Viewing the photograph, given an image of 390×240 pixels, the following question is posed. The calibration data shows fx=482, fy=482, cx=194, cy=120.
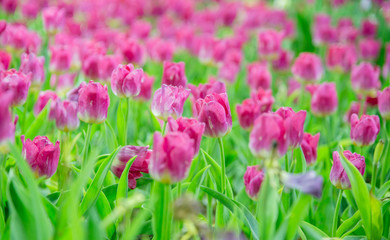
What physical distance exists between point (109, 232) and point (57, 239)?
377mm

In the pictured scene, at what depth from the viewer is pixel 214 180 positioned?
4.77 feet

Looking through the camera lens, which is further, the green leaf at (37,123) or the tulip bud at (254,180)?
the green leaf at (37,123)

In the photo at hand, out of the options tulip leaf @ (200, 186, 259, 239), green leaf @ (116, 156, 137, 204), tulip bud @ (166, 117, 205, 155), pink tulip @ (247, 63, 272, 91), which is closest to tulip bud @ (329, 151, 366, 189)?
tulip leaf @ (200, 186, 259, 239)

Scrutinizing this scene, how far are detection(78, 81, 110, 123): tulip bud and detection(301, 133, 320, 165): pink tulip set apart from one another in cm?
66

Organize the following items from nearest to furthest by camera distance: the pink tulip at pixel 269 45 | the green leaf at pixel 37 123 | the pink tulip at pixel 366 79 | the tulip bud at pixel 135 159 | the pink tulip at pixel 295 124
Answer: the pink tulip at pixel 295 124 → the tulip bud at pixel 135 159 → the green leaf at pixel 37 123 → the pink tulip at pixel 366 79 → the pink tulip at pixel 269 45

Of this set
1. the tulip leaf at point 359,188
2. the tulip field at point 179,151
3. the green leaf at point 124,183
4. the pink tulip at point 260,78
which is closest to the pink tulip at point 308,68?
the tulip field at point 179,151

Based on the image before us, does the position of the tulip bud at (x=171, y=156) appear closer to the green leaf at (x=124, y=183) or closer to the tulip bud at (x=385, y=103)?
the green leaf at (x=124, y=183)

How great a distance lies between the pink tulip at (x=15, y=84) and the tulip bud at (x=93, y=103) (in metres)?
→ 0.18

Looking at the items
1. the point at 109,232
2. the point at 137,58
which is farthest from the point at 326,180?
the point at 137,58

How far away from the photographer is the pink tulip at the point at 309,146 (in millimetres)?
1593

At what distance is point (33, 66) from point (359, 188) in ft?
4.05

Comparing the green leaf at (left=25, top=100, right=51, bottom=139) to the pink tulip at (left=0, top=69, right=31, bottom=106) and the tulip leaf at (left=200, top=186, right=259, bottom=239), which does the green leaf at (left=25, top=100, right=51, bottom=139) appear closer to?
the pink tulip at (left=0, top=69, right=31, bottom=106)

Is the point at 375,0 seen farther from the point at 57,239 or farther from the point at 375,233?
the point at 57,239

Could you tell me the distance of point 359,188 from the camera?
1296 millimetres
